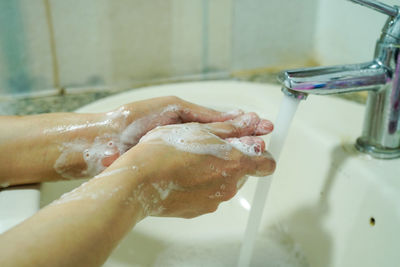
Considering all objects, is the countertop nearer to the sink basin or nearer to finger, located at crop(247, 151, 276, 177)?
the sink basin

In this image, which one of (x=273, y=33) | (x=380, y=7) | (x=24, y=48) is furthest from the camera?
(x=273, y=33)

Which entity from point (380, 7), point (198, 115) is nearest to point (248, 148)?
point (198, 115)

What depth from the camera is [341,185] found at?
1.84 feet

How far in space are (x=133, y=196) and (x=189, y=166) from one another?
0.08m

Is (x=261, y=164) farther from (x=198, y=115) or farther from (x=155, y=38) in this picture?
(x=155, y=38)

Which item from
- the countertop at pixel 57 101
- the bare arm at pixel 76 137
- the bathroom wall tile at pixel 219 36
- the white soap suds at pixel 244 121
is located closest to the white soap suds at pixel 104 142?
the bare arm at pixel 76 137

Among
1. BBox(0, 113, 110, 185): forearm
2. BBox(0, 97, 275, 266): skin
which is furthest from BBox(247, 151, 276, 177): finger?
BBox(0, 113, 110, 185): forearm

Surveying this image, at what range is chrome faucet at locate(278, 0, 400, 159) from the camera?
0.47 meters

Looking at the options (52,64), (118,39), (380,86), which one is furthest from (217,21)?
(380,86)

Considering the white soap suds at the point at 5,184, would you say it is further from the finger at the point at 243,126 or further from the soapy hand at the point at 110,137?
the finger at the point at 243,126

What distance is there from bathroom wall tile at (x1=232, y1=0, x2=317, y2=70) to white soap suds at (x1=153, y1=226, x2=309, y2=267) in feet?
1.45

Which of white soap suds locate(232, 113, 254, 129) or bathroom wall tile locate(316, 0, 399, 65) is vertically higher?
bathroom wall tile locate(316, 0, 399, 65)

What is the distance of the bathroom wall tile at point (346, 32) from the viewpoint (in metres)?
0.76

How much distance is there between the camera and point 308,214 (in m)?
0.61
